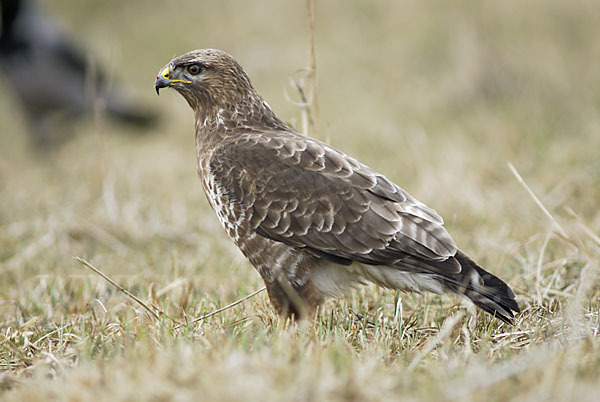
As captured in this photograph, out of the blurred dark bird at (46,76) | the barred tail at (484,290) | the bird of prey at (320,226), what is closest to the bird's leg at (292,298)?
the bird of prey at (320,226)

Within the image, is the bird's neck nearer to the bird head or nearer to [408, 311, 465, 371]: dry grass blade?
the bird head

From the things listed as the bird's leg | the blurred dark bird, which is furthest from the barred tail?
the blurred dark bird

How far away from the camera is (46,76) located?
8461mm

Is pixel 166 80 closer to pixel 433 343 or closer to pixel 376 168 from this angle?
pixel 433 343

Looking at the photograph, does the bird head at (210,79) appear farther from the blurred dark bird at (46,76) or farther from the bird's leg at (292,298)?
the blurred dark bird at (46,76)

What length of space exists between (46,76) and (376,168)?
5.04 m

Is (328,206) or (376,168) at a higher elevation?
(328,206)

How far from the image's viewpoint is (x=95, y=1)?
13.9 metres

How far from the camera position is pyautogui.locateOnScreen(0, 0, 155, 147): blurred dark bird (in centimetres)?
830

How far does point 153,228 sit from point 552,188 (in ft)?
10.3

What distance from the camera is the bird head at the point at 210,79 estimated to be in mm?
3236

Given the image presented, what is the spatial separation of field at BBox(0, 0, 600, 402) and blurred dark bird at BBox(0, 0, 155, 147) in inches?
15.6

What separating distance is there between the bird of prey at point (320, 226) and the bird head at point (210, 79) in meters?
0.28

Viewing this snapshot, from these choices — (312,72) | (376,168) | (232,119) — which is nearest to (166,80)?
(232,119)
